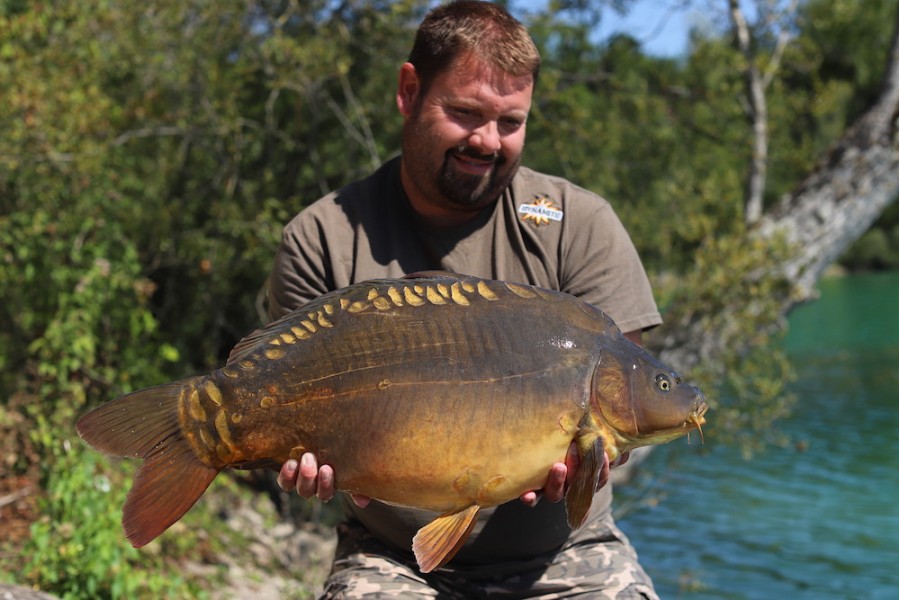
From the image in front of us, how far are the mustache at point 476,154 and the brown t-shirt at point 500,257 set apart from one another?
0.18 m

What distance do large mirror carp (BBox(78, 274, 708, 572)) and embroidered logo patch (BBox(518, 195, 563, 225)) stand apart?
0.63 meters

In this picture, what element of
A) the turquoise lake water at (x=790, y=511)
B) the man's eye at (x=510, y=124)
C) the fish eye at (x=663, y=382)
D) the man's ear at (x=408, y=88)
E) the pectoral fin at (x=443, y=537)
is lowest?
the turquoise lake water at (x=790, y=511)

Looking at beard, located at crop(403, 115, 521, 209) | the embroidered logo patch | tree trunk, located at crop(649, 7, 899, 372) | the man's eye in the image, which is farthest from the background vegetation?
the man's eye

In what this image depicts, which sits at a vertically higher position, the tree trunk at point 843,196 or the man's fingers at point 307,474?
the tree trunk at point 843,196

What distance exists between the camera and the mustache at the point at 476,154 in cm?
298

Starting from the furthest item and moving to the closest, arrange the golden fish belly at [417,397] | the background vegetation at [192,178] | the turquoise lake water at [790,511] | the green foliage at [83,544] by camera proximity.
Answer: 1. the turquoise lake water at [790,511]
2. the background vegetation at [192,178]
3. the green foliage at [83,544]
4. the golden fish belly at [417,397]

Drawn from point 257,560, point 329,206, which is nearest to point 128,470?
point 257,560

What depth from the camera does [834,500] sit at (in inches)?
372

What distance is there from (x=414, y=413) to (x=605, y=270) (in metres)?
0.91

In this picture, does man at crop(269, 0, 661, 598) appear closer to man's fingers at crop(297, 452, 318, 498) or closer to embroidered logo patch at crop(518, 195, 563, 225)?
embroidered logo patch at crop(518, 195, 563, 225)

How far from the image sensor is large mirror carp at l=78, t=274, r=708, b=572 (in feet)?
7.86

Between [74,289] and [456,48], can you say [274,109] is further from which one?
[456,48]

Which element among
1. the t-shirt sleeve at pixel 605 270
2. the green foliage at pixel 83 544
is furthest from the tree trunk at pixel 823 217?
the t-shirt sleeve at pixel 605 270

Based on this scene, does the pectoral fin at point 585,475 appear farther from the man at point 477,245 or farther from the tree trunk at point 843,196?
the tree trunk at point 843,196
